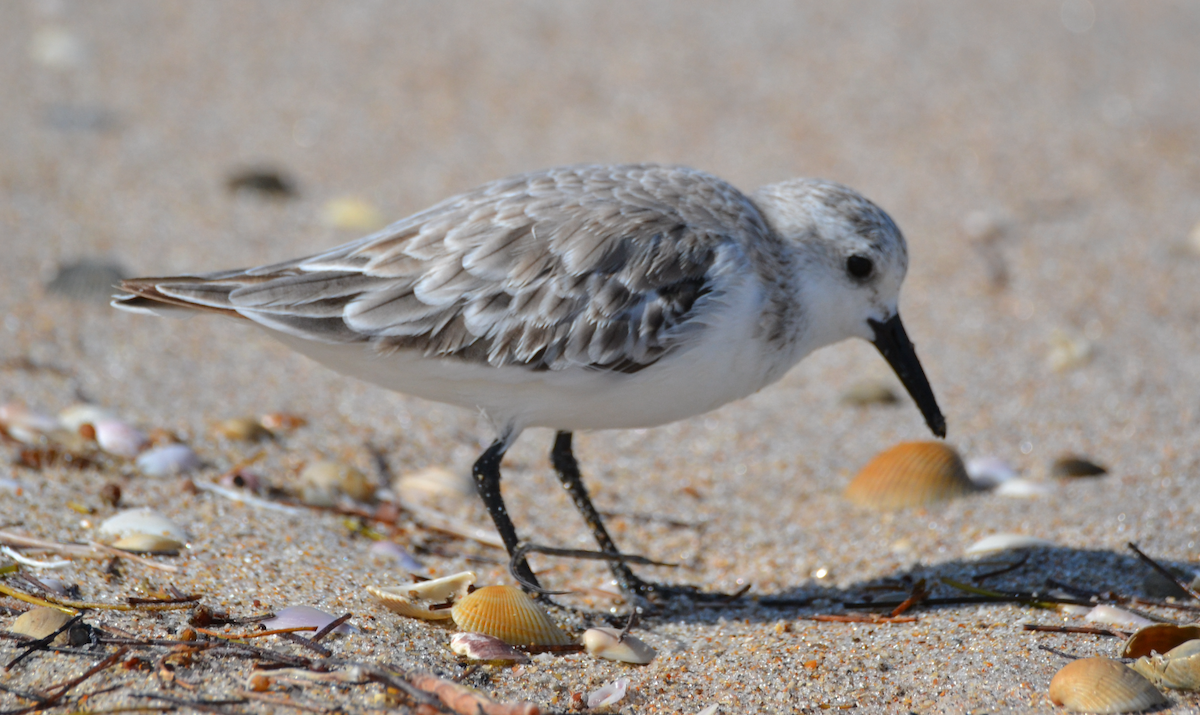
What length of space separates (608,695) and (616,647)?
23 centimetres

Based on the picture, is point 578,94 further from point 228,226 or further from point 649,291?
point 649,291

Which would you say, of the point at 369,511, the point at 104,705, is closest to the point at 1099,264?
the point at 369,511

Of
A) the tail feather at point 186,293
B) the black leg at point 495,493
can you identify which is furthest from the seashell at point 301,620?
the tail feather at point 186,293

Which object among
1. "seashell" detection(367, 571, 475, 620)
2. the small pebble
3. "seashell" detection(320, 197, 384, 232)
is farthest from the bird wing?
the small pebble

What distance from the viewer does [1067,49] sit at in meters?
7.11

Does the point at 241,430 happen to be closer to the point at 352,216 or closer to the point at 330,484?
the point at 330,484

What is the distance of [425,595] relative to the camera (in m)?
2.85

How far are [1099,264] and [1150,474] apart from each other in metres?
1.90

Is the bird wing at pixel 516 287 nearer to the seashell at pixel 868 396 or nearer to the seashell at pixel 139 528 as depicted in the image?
the seashell at pixel 139 528

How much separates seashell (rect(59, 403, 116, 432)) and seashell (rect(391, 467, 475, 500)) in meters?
1.05

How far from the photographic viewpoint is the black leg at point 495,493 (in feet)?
10.6

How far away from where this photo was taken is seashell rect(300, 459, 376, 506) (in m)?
3.65

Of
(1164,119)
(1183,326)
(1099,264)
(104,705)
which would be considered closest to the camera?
(104,705)

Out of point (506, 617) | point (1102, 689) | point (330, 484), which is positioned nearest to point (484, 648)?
point (506, 617)
